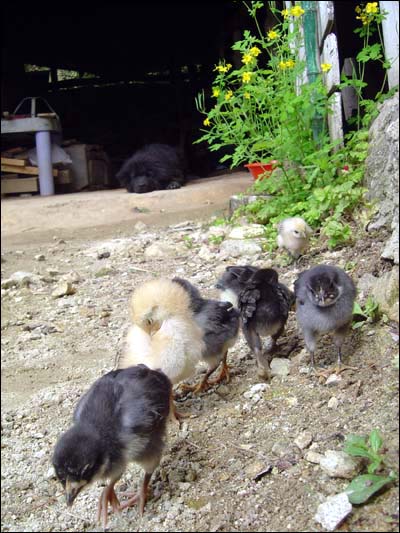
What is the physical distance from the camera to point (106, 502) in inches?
107

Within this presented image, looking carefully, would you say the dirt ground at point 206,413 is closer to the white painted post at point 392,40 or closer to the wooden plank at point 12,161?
the white painted post at point 392,40

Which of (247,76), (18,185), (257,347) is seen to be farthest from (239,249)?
(18,185)

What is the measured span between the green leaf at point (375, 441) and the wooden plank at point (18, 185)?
872 centimetres

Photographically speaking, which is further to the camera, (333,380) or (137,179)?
(137,179)

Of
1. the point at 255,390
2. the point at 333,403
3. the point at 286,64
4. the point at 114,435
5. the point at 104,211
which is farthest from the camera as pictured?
the point at 104,211

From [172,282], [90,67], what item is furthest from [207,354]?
[90,67]

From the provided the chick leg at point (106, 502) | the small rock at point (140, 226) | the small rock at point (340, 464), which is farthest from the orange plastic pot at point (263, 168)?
the chick leg at point (106, 502)

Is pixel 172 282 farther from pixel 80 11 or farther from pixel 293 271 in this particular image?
pixel 80 11

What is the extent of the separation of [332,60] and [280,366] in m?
3.29

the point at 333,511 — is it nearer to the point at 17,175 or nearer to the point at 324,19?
the point at 324,19

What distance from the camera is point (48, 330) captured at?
4.94 meters

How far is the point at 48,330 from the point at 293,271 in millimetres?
1982

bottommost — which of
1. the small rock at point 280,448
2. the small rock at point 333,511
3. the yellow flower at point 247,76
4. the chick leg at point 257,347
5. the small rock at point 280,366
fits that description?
the small rock at point 333,511

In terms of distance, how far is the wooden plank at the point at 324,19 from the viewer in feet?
18.7
